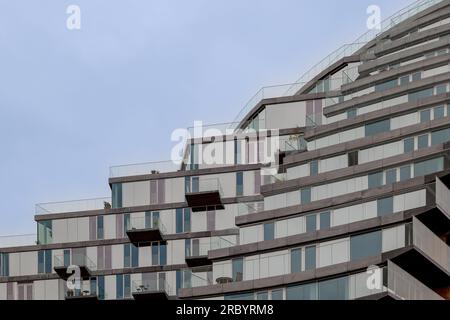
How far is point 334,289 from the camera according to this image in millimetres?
68500

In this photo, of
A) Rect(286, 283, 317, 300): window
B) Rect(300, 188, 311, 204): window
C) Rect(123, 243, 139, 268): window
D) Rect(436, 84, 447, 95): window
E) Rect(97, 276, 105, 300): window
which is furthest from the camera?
Rect(123, 243, 139, 268): window

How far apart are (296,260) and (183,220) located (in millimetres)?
30834

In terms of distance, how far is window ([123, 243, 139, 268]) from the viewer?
338 feet

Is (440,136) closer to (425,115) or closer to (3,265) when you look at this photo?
(425,115)

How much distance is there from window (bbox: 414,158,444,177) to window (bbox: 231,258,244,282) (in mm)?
11598

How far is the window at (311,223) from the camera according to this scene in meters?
74.1

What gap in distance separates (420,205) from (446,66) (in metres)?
21.8

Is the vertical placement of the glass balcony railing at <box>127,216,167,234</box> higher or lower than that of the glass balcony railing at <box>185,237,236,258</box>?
higher

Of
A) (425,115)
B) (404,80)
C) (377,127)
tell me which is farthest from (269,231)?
(404,80)

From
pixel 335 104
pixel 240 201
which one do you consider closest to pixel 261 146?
pixel 240 201

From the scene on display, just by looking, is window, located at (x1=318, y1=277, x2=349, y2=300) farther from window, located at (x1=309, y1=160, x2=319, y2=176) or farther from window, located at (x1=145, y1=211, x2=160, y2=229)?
window, located at (x1=145, y1=211, x2=160, y2=229)

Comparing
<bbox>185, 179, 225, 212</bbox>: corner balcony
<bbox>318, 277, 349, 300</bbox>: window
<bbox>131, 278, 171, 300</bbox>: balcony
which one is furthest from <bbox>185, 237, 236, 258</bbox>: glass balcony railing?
<bbox>318, 277, 349, 300</bbox>: window

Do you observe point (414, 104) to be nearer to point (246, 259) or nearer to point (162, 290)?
point (246, 259)

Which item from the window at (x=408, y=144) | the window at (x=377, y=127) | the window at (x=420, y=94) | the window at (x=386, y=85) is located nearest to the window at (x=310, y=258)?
the window at (x=408, y=144)
